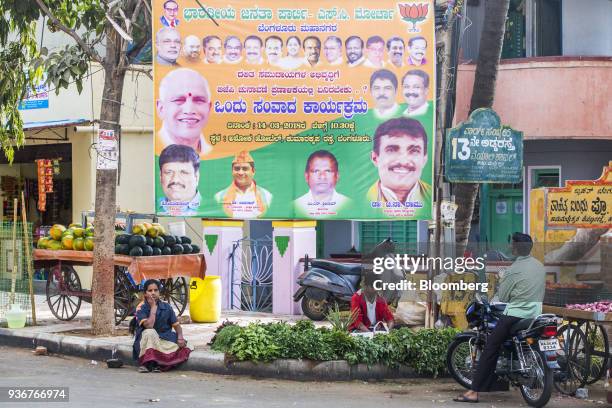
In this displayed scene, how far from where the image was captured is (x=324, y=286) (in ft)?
52.5

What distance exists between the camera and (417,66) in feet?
54.0

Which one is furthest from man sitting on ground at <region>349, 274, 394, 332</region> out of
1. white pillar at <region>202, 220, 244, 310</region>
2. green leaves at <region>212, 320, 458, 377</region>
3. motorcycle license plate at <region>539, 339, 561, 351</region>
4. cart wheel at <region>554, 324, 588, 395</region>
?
white pillar at <region>202, 220, 244, 310</region>

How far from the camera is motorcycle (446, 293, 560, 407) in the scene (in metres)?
9.87

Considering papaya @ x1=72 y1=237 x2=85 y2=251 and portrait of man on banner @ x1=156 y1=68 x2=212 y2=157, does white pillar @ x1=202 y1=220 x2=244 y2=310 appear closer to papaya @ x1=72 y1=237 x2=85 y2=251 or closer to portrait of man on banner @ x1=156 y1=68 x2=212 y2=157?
portrait of man on banner @ x1=156 y1=68 x2=212 y2=157

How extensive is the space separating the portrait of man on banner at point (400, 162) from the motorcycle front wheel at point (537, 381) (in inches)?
257

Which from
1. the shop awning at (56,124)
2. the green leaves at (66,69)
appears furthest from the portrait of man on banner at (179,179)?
the shop awning at (56,124)

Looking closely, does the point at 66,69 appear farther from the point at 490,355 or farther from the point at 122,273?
the point at 490,355

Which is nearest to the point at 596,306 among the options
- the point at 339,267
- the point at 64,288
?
the point at 339,267

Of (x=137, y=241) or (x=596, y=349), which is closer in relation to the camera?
(x=596, y=349)

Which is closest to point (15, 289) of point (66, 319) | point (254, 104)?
point (66, 319)

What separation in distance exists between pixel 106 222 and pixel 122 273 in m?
1.49

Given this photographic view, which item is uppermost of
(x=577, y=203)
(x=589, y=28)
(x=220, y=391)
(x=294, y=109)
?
(x=589, y=28)

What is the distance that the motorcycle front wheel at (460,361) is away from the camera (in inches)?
426

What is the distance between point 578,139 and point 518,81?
5.23 ft
